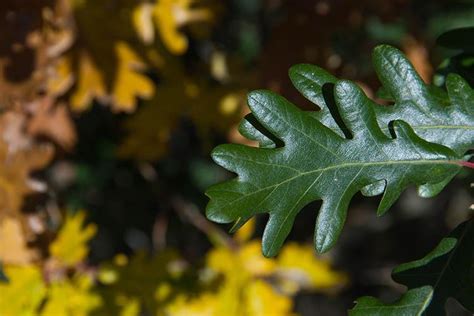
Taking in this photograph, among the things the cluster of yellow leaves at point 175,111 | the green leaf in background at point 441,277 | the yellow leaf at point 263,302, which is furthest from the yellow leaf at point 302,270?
the green leaf in background at point 441,277

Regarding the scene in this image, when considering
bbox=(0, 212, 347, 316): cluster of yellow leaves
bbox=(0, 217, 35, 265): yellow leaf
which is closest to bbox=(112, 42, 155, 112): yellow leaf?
bbox=(0, 212, 347, 316): cluster of yellow leaves

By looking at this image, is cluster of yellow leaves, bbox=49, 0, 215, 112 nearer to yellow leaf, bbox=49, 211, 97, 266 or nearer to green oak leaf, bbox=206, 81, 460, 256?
yellow leaf, bbox=49, 211, 97, 266

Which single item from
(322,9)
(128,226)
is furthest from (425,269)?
(128,226)

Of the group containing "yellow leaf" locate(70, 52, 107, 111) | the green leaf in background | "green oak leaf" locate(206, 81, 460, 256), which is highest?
"green oak leaf" locate(206, 81, 460, 256)

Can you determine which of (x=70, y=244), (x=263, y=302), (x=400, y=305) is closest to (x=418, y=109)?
(x=400, y=305)

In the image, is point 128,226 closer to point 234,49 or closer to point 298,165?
point 234,49

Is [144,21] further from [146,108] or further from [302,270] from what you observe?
[302,270]
